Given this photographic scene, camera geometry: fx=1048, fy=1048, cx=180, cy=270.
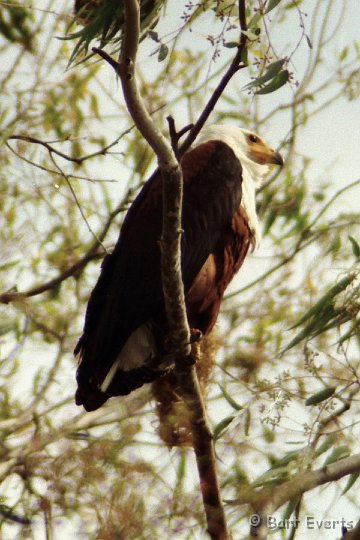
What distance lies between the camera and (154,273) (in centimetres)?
422

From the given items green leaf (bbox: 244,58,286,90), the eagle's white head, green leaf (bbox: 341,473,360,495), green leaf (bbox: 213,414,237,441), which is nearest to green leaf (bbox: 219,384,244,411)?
green leaf (bbox: 213,414,237,441)

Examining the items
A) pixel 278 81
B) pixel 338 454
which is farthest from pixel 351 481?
pixel 278 81

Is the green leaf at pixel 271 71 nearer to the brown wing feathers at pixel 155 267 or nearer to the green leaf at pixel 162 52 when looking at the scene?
the green leaf at pixel 162 52

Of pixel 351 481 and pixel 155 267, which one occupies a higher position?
pixel 155 267

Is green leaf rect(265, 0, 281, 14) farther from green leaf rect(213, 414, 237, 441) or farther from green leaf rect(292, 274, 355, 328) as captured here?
green leaf rect(213, 414, 237, 441)

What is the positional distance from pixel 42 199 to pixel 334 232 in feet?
5.49

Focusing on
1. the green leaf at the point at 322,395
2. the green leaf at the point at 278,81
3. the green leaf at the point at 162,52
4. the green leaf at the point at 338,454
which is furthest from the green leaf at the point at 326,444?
the green leaf at the point at 162,52

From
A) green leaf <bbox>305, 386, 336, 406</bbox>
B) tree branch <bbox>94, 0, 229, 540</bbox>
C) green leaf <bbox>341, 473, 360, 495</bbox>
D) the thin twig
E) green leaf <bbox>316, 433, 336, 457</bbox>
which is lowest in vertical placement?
green leaf <bbox>341, 473, 360, 495</bbox>

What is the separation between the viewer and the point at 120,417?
18.2ft

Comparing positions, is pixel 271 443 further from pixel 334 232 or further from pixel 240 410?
pixel 334 232

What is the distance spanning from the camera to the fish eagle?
414cm

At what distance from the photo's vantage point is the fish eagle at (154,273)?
13.6ft

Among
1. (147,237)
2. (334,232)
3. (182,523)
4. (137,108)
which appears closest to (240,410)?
(147,237)

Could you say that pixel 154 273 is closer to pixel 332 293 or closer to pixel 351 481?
pixel 332 293
